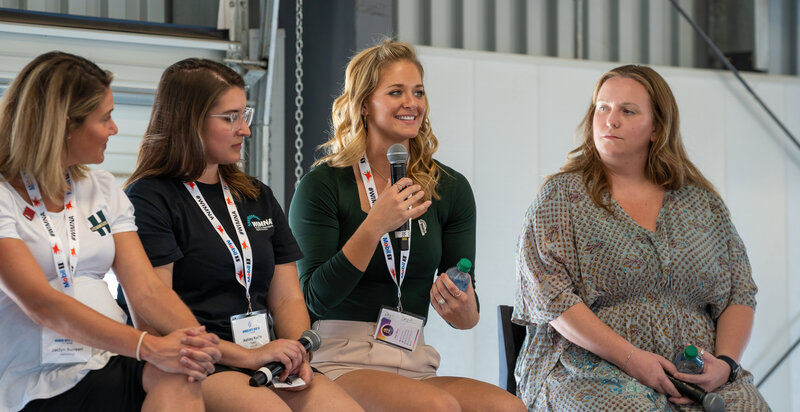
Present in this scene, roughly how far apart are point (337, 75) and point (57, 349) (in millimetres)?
2593

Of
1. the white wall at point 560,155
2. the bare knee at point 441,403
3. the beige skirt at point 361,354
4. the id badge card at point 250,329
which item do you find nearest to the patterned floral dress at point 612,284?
Answer: the beige skirt at point 361,354

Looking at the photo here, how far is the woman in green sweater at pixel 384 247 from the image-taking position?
90.0 inches

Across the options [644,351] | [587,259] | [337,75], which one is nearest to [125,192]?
[587,259]

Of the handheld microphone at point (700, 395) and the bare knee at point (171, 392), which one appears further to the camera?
the handheld microphone at point (700, 395)

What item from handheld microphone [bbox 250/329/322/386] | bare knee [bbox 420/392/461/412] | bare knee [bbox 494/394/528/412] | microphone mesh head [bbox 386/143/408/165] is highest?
microphone mesh head [bbox 386/143/408/165]

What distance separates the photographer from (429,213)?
262 cm

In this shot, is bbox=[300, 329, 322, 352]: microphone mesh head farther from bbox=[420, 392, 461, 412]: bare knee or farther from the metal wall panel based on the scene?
the metal wall panel

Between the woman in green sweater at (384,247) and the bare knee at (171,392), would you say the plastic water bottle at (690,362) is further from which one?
the bare knee at (171,392)

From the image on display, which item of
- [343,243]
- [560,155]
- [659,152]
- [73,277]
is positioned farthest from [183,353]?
[560,155]

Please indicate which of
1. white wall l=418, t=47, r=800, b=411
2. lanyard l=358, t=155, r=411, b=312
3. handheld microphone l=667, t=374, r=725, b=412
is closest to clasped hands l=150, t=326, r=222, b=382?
lanyard l=358, t=155, r=411, b=312

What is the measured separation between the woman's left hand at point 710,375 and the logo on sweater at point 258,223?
1.27 meters

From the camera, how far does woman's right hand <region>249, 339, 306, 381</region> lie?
Answer: 6.70 ft

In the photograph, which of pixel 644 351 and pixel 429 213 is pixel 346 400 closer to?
pixel 429 213

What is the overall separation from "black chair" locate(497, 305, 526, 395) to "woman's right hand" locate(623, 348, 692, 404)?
459mm
